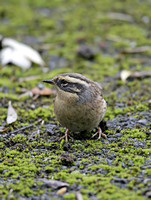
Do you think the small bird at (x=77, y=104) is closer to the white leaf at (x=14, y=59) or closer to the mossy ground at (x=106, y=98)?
the mossy ground at (x=106, y=98)

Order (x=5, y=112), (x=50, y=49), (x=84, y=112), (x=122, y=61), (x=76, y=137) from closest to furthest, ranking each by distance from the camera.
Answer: (x=84, y=112) < (x=76, y=137) < (x=5, y=112) < (x=122, y=61) < (x=50, y=49)

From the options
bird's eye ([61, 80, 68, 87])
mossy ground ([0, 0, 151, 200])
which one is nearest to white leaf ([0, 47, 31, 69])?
mossy ground ([0, 0, 151, 200])

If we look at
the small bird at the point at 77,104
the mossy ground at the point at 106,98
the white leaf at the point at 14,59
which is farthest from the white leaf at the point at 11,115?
the white leaf at the point at 14,59

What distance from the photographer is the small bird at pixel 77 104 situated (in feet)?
20.1

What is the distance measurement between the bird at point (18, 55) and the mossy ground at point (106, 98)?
253 millimetres

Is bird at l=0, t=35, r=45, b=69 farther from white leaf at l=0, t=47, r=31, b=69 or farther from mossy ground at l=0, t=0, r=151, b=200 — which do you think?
mossy ground at l=0, t=0, r=151, b=200

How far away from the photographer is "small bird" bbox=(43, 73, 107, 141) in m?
6.14

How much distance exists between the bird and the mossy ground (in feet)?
0.83

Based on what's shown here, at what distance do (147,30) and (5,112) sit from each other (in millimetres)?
6641

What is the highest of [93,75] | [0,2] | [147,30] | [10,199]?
[0,2]

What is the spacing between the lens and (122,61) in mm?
10328

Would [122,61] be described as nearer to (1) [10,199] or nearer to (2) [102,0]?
(2) [102,0]

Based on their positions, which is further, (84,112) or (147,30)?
(147,30)

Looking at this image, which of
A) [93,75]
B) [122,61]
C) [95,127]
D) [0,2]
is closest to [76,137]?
[95,127]
